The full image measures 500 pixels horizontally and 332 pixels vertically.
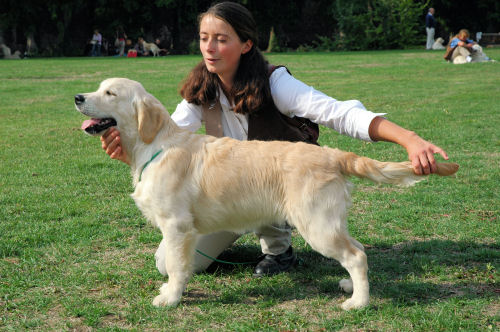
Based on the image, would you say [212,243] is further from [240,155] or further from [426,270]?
[426,270]

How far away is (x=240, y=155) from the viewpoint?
3.61 metres

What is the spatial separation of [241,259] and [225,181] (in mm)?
1253

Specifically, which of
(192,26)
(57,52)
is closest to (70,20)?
(57,52)

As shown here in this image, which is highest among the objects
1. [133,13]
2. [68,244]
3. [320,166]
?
[133,13]

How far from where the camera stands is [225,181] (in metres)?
3.58

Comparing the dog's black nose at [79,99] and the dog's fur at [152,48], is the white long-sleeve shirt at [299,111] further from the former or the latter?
the dog's fur at [152,48]

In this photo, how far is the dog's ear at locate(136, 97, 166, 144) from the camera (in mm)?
3670

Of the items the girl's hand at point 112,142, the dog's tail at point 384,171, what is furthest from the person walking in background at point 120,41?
the dog's tail at point 384,171

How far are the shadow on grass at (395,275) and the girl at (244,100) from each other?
0.19 meters

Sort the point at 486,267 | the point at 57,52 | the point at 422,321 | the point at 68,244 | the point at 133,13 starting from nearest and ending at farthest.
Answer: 1. the point at 422,321
2. the point at 486,267
3. the point at 68,244
4. the point at 57,52
5. the point at 133,13

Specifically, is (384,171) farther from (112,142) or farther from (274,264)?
(112,142)

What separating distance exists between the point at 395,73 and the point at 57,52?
2739 cm

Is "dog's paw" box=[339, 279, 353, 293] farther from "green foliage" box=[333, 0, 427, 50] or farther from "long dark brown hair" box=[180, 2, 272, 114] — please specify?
"green foliage" box=[333, 0, 427, 50]

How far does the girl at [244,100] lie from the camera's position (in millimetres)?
3824
